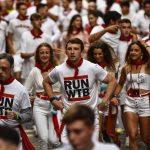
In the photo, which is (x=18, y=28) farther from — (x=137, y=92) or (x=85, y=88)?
(x=85, y=88)

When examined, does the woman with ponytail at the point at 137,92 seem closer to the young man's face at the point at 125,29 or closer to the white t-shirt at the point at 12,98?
the white t-shirt at the point at 12,98

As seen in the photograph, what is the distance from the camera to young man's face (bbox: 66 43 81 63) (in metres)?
8.47

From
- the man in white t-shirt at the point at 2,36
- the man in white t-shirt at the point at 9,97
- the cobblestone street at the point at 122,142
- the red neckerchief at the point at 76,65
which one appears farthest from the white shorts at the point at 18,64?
the man in white t-shirt at the point at 9,97

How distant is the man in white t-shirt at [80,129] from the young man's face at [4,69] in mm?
3069

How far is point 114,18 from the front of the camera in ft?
39.1

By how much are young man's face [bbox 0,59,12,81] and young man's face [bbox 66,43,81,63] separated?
0.87 meters

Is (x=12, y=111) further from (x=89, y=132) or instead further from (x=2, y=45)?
(x=2, y=45)

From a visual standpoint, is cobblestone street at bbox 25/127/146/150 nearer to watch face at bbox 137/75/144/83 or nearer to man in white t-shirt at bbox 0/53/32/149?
watch face at bbox 137/75/144/83

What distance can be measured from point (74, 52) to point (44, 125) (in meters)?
1.38

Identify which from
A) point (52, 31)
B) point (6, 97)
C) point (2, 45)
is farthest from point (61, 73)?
point (52, 31)

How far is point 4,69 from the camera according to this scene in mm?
8078

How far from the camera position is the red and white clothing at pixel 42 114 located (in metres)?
9.32

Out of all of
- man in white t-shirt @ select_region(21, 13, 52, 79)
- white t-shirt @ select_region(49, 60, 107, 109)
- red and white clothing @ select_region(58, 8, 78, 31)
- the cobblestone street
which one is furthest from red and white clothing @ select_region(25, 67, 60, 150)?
red and white clothing @ select_region(58, 8, 78, 31)

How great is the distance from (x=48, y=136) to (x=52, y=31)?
20.9 feet
